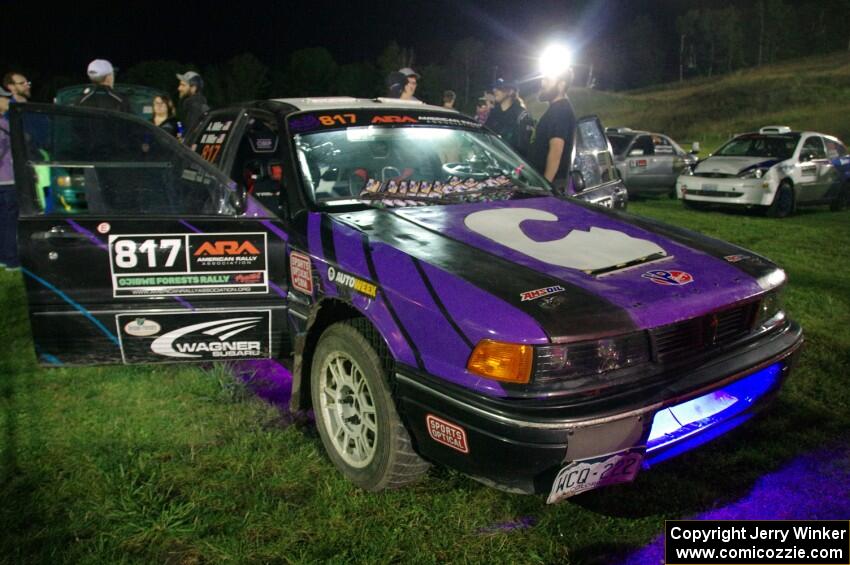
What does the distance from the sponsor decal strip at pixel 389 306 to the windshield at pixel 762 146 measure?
10427 millimetres

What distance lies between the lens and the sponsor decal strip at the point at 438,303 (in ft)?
7.04

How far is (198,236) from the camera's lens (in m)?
3.00

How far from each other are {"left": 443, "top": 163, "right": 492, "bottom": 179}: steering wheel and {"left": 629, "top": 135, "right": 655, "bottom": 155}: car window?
1031 cm

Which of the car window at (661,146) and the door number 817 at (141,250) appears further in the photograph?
the car window at (661,146)

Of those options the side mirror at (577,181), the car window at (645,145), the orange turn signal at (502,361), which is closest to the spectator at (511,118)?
the side mirror at (577,181)

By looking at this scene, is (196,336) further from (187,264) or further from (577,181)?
(577,181)

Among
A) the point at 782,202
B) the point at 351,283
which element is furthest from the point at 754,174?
the point at 351,283

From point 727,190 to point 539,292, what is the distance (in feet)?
31.3

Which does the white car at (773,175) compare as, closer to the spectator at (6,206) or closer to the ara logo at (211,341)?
the ara logo at (211,341)

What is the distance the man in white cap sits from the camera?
215 inches

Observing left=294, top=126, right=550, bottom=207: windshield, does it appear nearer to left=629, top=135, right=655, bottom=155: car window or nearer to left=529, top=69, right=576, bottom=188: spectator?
left=529, top=69, right=576, bottom=188: spectator

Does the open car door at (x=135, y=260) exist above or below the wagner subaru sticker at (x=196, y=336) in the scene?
above

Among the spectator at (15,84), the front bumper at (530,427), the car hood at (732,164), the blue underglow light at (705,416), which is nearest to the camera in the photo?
the front bumper at (530,427)

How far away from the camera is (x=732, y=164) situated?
10.8 meters
